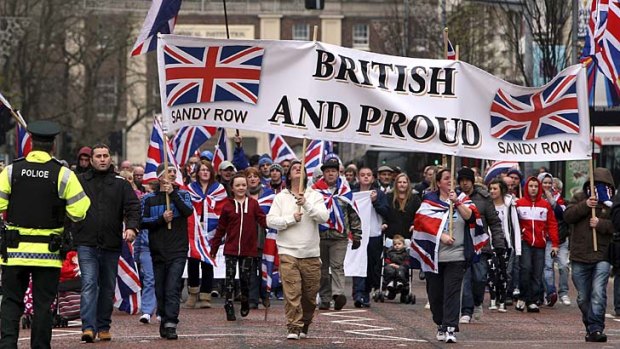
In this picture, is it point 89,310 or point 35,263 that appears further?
point 89,310

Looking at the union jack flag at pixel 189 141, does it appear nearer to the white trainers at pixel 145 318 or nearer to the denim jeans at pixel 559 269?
the denim jeans at pixel 559 269

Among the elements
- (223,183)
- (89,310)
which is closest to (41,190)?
(89,310)

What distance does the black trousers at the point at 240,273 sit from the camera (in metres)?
17.1

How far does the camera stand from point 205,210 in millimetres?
19438

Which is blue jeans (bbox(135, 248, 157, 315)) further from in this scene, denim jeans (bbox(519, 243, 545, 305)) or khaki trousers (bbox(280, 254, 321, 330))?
denim jeans (bbox(519, 243, 545, 305))

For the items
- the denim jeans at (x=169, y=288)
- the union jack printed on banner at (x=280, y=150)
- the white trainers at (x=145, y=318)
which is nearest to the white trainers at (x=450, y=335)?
the denim jeans at (x=169, y=288)

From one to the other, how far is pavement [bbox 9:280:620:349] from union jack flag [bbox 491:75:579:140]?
206 cm

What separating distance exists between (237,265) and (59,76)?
46.1 metres

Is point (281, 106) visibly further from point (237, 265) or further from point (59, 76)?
point (59, 76)

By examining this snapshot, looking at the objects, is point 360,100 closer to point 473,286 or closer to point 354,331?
point 354,331

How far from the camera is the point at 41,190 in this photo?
12.5 meters

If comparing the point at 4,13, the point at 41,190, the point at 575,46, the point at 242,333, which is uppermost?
the point at 4,13

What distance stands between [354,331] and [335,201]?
275 cm

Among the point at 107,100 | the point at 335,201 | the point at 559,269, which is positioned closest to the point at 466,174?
the point at 335,201
